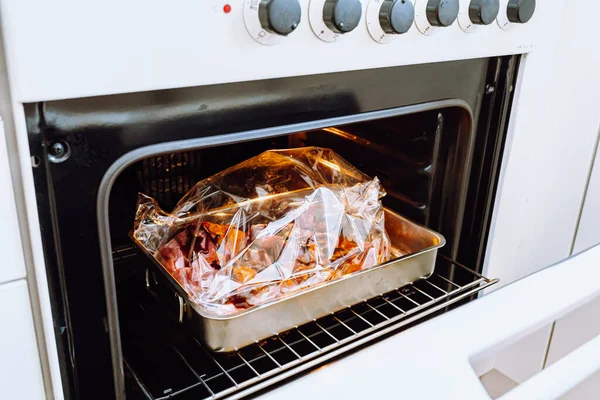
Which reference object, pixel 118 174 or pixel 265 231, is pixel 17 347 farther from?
pixel 265 231

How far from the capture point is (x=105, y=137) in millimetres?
527

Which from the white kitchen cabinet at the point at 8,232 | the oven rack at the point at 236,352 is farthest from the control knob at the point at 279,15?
the oven rack at the point at 236,352

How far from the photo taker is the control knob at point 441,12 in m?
0.66

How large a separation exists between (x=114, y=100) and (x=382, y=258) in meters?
0.49

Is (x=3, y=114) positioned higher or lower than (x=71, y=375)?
higher

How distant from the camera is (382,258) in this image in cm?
86

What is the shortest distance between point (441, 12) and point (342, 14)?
0.50 feet

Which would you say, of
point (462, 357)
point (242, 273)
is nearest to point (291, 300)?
point (242, 273)

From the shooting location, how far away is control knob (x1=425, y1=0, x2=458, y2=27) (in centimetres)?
66

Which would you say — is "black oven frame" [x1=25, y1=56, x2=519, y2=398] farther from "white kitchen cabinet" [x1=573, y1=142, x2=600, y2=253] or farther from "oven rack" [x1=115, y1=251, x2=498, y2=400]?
"white kitchen cabinet" [x1=573, y1=142, x2=600, y2=253]

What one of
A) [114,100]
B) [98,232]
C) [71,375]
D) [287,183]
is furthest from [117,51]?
[287,183]

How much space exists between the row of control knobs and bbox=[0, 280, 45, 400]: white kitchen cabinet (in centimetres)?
33

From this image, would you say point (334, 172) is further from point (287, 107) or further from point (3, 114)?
point (3, 114)

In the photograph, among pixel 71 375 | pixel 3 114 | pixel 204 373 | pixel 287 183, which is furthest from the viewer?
pixel 287 183
